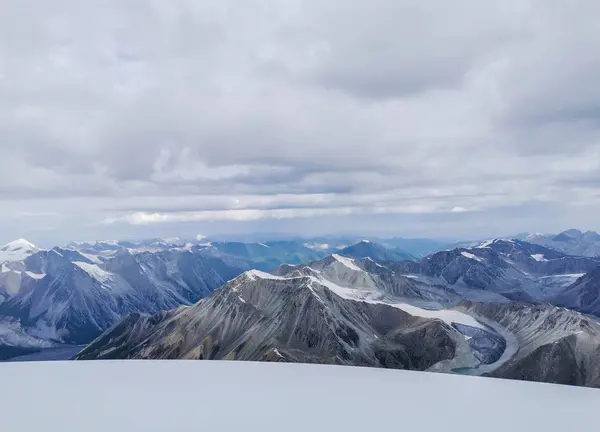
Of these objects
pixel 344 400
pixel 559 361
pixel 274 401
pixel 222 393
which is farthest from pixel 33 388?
pixel 559 361

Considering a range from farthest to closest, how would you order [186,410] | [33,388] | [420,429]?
[33,388], [186,410], [420,429]

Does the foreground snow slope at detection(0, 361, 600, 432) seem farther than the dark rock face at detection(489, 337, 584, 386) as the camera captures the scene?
No

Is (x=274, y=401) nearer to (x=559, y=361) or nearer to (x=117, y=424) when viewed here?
(x=117, y=424)

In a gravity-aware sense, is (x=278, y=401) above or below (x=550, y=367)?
above

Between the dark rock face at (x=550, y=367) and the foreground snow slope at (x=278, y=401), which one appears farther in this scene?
the dark rock face at (x=550, y=367)

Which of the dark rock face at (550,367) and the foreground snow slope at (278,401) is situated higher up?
the foreground snow slope at (278,401)

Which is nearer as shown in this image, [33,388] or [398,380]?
[33,388]

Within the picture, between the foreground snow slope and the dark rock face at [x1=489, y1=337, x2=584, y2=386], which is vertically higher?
the foreground snow slope

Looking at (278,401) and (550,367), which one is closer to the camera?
(278,401)
